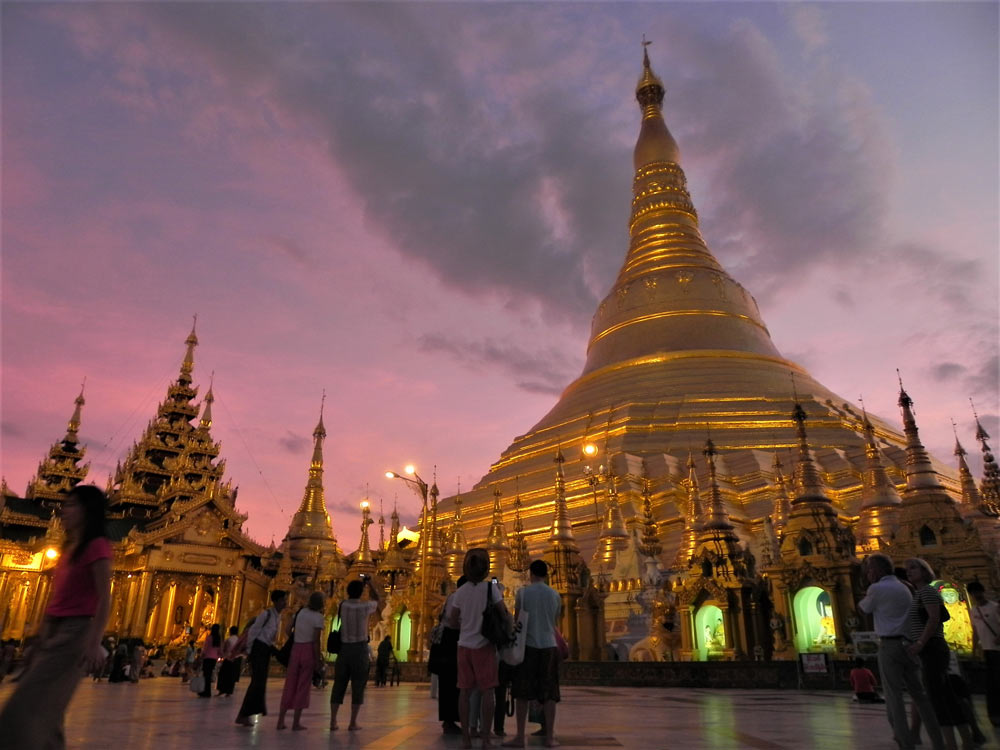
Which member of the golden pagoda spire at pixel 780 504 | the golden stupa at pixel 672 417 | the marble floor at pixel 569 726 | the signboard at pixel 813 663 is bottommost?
the marble floor at pixel 569 726

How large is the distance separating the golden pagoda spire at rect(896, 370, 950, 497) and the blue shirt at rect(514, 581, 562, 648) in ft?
51.7

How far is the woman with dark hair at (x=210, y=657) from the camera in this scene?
37.9ft

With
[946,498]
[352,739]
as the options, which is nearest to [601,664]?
[946,498]

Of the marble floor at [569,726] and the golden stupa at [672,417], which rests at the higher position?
the golden stupa at [672,417]

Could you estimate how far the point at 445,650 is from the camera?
6730 mm

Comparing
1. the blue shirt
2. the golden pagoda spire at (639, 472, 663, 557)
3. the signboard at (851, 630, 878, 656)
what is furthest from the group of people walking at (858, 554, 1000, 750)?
the golden pagoda spire at (639, 472, 663, 557)

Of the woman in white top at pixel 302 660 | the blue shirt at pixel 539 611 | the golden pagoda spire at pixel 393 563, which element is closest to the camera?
the blue shirt at pixel 539 611

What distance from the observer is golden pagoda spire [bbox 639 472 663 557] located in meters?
24.1

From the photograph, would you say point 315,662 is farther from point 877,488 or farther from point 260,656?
point 877,488

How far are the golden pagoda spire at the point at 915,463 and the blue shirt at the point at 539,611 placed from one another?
15.7 m

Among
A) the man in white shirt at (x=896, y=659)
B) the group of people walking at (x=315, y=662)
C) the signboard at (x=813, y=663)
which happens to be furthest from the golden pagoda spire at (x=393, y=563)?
the man in white shirt at (x=896, y=659)

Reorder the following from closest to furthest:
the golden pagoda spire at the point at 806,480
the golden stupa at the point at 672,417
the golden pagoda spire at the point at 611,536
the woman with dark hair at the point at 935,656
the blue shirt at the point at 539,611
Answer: the woman with dark hair at the point at 935,656, the blue shirt at the point at 539,611, the golden pagoda spire at the point at 806,480, the golden pagoda spire at the point at 611,536, the golden stupa at the point at 672,417

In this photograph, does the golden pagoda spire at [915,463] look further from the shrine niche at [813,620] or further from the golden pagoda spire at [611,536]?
the golden pagoda spire at [611,536]

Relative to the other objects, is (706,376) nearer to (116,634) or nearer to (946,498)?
(946,498)
